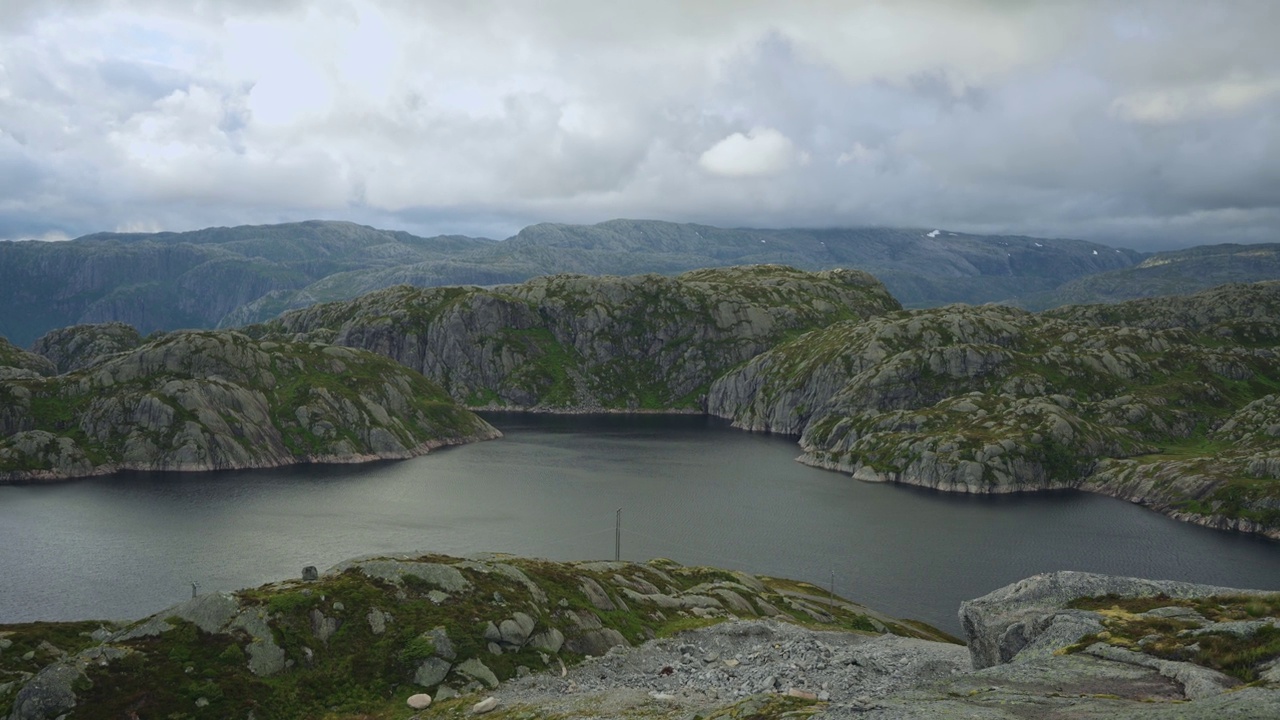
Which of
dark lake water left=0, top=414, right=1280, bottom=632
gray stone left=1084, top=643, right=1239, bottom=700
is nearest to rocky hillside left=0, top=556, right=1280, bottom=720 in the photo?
gray stone left=1084, top=643, right=1239, bottom=700

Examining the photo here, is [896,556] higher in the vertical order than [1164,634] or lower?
lower

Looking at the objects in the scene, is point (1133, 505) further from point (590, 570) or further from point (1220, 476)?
point (590, 570)

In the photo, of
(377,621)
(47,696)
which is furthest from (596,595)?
(47,696)

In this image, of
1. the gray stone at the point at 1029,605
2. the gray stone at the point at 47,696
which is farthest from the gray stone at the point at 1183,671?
the gray stone at the point at 47,696

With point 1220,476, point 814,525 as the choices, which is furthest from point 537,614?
point 1220,476

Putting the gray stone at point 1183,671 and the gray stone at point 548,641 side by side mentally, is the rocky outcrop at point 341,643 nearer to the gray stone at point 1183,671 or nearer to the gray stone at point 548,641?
the gray stone at point 548,641
